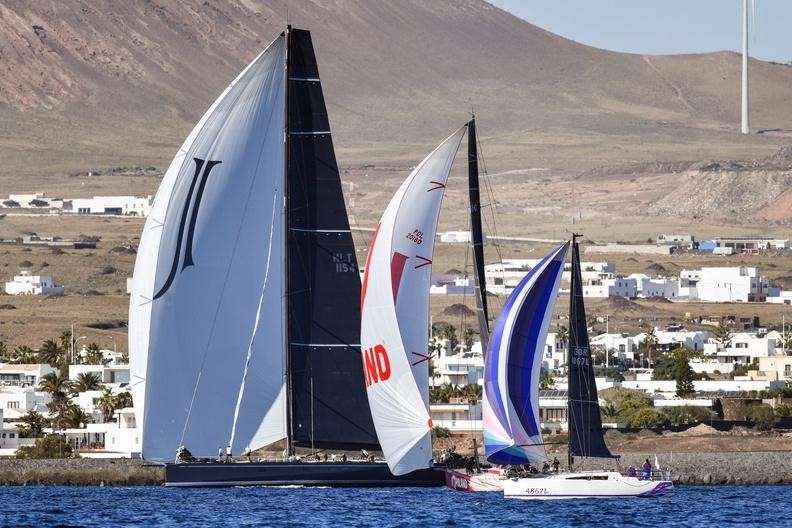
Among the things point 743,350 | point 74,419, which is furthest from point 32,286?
point 74,419

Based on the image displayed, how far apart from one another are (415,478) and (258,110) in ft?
36.1

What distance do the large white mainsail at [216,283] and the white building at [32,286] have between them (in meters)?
111

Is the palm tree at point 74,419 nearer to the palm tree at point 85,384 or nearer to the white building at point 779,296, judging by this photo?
the palm tree at point 85,384

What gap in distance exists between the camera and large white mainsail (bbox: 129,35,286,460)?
2108 inches

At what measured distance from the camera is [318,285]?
2188 inches

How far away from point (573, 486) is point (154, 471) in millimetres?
19177

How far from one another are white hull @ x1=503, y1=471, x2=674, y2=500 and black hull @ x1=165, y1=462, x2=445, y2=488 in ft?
11.5

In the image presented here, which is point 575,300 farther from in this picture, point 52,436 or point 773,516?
point 52,436

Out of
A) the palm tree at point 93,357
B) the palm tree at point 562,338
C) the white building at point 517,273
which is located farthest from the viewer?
the white building at point 517,273

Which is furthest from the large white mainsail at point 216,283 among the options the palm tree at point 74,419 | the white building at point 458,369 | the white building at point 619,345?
the white building at point 619,345

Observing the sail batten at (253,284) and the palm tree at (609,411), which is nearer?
the sail batten at (253,284)

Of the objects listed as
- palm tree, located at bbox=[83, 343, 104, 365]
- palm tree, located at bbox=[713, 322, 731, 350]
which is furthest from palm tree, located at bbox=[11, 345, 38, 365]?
palm tree, located at bbox=[713, 322, 731, 350]

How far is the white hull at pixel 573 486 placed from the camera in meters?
54.7

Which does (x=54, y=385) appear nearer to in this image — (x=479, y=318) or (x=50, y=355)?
(x=50, y=355)
